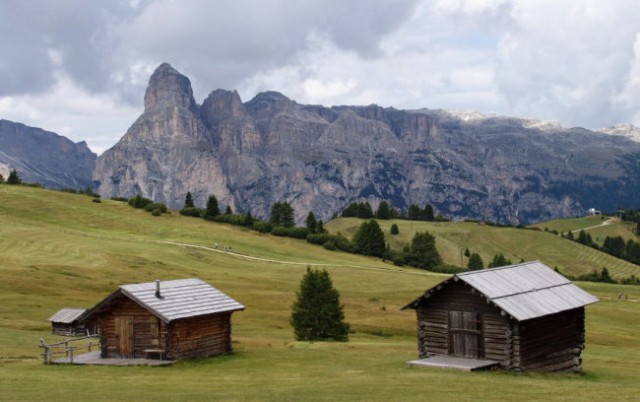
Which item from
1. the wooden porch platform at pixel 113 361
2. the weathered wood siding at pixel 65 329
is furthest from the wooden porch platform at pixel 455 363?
the weathered wood siding at pixel 65 329

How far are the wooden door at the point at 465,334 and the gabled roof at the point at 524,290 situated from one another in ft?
5.76

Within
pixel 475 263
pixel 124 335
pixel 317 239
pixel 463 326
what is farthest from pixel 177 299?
pixel 475 263

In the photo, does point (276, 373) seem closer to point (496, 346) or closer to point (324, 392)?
point (324, 392)

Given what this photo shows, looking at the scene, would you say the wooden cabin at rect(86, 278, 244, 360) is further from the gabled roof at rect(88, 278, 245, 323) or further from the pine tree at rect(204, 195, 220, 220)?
the pine tree at rect(204, 195, 220, 220)

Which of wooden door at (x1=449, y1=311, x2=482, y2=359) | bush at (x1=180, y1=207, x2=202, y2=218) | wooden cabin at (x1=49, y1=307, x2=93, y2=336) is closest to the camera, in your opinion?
wooden door at (x1=449, y1=311, x2=482, y2=359)

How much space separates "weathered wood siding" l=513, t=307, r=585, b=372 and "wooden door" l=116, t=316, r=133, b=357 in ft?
70.5

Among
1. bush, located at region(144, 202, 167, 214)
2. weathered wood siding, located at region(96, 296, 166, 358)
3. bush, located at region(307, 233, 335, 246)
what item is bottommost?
weathered wood siding, located at region(96, 296, 166, 358)

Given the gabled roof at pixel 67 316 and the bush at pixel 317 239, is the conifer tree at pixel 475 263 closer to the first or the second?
the bush at pixel 317 239

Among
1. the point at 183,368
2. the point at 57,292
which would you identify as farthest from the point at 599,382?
the point at 57,292

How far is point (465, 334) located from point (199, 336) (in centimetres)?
1542

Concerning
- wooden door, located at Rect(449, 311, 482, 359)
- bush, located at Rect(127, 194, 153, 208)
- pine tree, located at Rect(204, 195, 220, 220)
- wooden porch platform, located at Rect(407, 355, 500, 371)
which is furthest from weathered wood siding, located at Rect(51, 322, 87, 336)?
pine tree, located at Rect(204, 195, 220, 220)

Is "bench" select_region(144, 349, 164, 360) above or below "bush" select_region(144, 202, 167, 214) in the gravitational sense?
below

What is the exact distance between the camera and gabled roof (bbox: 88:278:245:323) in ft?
137

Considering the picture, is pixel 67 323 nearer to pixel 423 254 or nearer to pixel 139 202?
pixel 139 202
